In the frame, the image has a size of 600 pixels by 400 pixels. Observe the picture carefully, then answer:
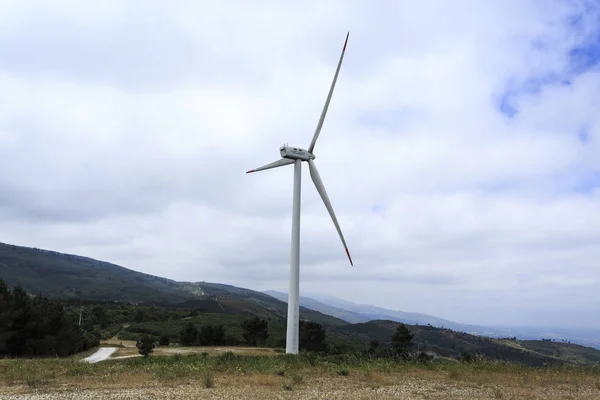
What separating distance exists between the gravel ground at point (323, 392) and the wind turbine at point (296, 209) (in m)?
15.5

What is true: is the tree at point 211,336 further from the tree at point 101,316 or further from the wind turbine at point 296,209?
the tree at point 101,316

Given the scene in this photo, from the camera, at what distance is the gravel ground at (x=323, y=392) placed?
16438 millimetres

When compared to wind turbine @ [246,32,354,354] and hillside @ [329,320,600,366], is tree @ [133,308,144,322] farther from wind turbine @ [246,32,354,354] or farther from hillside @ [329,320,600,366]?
wind turbine @ [246,32,354,354]

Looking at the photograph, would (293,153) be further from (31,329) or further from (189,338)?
(189,338)

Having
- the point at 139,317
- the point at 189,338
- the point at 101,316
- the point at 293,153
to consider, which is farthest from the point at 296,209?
the point at 101,316

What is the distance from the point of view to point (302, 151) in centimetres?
4212

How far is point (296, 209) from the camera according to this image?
1518 inches

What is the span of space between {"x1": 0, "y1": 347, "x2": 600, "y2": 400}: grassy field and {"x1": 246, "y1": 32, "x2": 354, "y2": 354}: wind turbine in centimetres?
783

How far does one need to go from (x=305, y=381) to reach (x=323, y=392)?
317cm

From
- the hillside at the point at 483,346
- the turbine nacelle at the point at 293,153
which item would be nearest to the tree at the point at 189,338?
the turbine nacelle at the point at 293,153

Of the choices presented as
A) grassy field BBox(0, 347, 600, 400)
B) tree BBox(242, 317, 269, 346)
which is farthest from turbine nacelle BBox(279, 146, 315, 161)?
tree BBox(242, 317, 269, 346)

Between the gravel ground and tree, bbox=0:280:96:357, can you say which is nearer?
the gravel ground

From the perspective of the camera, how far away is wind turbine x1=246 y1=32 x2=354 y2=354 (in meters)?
35.9

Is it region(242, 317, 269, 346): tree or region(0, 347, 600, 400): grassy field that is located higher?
region(0, 347, 600, 400): grassy field
